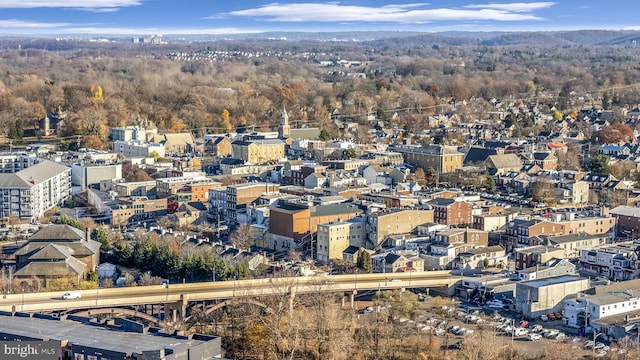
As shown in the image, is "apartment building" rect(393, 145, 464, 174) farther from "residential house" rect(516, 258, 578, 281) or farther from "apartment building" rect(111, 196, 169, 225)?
"residential house" rect(516, 258, 578, 281)

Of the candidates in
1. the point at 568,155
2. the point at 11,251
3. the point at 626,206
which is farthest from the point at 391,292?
the point at 568,155

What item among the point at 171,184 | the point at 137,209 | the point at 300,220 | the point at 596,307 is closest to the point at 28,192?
the point at 137,209

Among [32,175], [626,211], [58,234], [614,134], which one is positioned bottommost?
[626,211]

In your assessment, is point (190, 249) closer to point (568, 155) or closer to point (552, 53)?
point (568, 155)

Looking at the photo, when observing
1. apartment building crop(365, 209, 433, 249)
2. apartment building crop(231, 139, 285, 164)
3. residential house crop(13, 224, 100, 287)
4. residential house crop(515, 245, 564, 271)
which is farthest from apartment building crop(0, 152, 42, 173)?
residential house crop(515, 245, 564, 271)

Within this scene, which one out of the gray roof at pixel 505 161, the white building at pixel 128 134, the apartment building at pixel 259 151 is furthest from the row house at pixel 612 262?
the white building at pixel 128 134

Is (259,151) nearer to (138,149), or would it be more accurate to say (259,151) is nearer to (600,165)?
(138,149)
